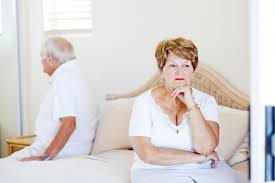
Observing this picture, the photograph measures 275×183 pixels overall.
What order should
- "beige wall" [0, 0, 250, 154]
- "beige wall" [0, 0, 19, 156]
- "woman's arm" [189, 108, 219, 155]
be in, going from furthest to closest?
1. "beige wall" [0, 0, 19, 156]
2. "beige wall" [0, 0, 250, 154]
3. "woman's arm" [189, 108, 219, 155]

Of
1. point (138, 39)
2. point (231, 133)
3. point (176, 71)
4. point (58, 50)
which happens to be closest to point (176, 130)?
point (176, 71)

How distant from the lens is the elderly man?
7.77ft

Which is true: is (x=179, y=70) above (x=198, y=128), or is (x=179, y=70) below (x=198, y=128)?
above

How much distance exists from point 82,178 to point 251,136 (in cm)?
152

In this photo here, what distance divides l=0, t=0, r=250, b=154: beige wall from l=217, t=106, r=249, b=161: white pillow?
0.48 metres

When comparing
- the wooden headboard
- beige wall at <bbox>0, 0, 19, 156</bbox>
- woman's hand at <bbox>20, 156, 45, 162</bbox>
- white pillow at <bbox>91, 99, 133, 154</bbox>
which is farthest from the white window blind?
woman's hand at <bbox>20, 156, 45, 162</bbox>

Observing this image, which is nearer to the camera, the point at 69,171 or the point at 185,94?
the point at 185,94

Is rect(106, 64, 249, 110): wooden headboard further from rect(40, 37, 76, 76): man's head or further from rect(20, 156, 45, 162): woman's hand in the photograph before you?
rect(20, 156, 45, 162): woman's hand

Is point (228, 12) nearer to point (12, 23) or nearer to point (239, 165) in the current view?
point (239, 165)

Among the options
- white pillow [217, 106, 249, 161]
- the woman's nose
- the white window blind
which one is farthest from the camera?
the white window blind

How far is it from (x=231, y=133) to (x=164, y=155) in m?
0.56

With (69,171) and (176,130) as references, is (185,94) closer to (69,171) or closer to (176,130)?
(176,130)

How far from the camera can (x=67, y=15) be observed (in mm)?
3529

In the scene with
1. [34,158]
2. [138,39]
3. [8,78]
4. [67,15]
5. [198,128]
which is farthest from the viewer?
[8,78]
